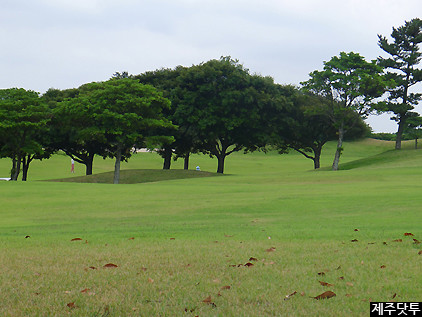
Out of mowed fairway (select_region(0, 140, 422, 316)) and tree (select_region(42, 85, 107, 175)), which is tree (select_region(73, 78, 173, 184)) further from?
mowed fairway (select_region(0, 140, 422, 316))

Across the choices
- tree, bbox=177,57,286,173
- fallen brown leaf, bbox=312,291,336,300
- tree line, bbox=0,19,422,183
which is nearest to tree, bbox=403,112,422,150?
tree line, bbox=0,19,422,183

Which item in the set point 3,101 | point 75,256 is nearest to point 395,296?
point 75,256

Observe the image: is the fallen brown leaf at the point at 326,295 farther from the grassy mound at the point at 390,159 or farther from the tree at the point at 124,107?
the grassy mound at the point at 390,159

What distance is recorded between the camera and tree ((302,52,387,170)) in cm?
5853

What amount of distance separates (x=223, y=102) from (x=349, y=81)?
54.6 feet

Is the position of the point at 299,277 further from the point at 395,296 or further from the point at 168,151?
the point at 168,151

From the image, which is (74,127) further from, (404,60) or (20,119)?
(404,60)

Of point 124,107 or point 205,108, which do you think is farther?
point 205,108

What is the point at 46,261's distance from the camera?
8281mm


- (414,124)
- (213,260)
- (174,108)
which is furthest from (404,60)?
(213,260)

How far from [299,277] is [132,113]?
4243 cm

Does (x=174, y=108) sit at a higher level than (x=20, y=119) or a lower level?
higher

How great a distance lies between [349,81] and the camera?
5909cm

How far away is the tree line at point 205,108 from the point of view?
49625 millimetres
